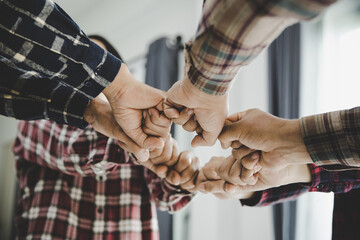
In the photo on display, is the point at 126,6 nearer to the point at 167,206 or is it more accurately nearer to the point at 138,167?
the point at 138,167

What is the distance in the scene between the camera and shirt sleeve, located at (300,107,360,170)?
0.63 metres

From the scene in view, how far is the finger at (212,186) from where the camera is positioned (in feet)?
3.40

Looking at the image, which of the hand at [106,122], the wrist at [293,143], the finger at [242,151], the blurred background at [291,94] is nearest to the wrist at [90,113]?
the hand at [106,122]

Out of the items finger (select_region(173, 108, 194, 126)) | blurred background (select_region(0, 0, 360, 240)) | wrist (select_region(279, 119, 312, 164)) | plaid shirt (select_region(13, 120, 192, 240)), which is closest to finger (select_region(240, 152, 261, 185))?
wrist (select_region(279, 119, 312, 164))

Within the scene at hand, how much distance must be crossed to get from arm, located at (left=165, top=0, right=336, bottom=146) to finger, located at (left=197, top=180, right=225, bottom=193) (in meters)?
0.38

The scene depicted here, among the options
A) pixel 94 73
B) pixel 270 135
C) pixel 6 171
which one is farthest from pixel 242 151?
pixel 6 171

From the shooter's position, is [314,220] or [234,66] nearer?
[234,66]

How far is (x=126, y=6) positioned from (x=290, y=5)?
2720mm

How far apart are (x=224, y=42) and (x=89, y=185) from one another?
93 centimetres

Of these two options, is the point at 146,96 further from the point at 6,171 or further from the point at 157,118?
the point at 6,171

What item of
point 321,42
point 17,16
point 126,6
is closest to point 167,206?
point 17,16

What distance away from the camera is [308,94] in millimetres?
1462

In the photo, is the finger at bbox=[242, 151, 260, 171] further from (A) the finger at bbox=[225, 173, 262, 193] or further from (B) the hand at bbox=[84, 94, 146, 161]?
(B) the hand at bbox=[84, 94, 146, 161]

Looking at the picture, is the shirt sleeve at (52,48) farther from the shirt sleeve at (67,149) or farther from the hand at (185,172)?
the hand at (185,172)
